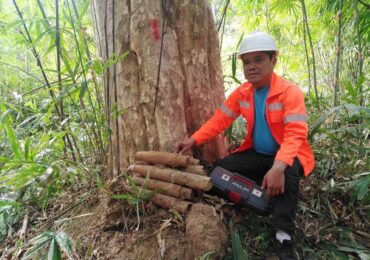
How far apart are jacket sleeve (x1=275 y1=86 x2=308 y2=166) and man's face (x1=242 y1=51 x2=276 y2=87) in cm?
18

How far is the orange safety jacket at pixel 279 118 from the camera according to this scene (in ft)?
5.42

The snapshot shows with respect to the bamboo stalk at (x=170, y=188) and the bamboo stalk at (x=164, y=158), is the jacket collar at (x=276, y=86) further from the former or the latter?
the bamboo stalk at (x=170, y=188)

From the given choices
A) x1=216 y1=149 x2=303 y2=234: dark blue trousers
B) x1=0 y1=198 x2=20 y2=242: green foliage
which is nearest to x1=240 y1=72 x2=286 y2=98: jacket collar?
x1=216 y1=149 x2=303 y2=234: dark blue trousers

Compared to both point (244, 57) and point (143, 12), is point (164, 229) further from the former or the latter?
point (143, 12)

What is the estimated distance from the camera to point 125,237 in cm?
159

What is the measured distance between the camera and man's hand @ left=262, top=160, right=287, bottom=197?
5.19 feet

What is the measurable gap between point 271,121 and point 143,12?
1.05m

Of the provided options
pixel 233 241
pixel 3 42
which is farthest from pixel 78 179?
pixel 3 42

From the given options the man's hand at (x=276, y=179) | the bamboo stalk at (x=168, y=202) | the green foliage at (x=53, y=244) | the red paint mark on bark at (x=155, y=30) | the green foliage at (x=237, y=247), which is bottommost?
the green foliage at (x=237, y=247)

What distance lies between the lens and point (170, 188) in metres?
1.67

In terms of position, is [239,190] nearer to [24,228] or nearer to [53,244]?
[53,244]

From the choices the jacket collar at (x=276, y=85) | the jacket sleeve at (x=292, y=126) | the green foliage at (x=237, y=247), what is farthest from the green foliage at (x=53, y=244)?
the jacket collar at (x=276, y=85)

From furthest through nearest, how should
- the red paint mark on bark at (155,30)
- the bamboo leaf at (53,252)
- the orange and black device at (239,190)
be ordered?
the red paint mark on bark at (155,30)
the orange and black device at (239,190)
the bamboo leaf at (53,252)

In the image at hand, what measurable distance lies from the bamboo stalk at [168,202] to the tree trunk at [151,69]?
332 mm
